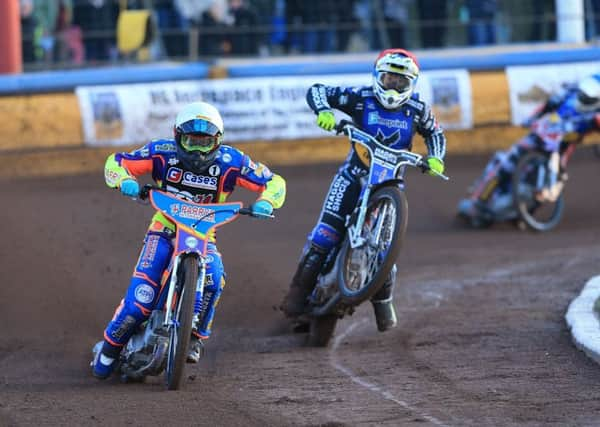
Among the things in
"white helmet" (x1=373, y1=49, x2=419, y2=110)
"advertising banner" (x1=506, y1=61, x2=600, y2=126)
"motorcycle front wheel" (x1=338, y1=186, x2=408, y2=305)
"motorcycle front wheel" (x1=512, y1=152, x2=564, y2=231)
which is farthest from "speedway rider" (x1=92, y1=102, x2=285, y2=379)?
"advertising banner" (x1=506, y1=61, x2=600, y2=126)

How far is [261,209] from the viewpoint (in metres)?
8.23

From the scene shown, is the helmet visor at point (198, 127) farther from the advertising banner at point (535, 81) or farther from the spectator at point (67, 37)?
the spectator at point (67, 37)

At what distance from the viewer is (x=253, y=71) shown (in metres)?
17.6

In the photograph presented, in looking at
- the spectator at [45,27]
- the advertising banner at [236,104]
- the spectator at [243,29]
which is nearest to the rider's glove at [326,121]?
the advertising banner at [236,104]

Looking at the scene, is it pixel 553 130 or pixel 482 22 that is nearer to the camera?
pixel 553 130

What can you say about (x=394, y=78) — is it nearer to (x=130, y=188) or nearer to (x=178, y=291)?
(x=130, y=188)

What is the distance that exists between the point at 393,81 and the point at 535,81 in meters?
8.94

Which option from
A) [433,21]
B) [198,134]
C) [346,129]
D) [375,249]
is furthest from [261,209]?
[433,21]

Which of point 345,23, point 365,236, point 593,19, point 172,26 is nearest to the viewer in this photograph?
point 365,236

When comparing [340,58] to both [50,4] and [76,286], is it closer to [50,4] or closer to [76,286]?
[50,4]

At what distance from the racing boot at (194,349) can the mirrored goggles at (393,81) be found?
8.82ft

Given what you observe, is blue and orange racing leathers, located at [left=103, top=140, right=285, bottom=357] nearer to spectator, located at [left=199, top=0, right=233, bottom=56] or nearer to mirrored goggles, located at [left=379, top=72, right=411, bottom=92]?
mirrored goggles, located at [left=379, top=72, right=411, bottom=92]

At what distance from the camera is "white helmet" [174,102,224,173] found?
816cm

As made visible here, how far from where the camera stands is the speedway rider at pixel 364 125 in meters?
9.91
